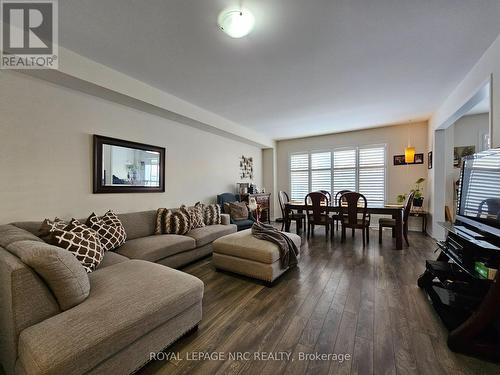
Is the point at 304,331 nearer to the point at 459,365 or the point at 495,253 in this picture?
the point at 459,365

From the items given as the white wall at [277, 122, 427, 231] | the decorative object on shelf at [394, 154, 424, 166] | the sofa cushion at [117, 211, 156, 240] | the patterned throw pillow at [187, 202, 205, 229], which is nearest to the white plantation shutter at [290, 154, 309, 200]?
the white wall at [277, 122, 427, 231]

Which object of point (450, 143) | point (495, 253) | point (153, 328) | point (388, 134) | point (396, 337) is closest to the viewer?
point (153, 328)

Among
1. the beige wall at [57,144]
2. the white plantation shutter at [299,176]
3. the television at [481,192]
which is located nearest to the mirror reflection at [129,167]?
the beige wall at [57,144]

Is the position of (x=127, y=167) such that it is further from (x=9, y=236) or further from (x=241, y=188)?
(x=241, y=188)

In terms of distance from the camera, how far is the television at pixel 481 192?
1.68m

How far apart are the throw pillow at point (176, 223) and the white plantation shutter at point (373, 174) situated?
466 cm

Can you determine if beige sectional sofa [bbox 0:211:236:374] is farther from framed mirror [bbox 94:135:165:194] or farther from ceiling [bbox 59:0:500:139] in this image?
ceiling [bbox 59:0:500:139]

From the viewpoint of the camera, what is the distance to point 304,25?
6.25ft

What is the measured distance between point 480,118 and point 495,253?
16.2 ft

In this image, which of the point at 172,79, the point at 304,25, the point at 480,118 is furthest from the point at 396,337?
the point at 480,118

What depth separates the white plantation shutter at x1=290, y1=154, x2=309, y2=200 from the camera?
6.52 metres

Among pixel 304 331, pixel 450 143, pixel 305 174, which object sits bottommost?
pixel 304 331

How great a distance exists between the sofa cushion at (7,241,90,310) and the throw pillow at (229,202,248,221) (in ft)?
10.7

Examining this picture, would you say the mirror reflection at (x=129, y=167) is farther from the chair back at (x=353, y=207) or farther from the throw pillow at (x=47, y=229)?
the chair back at (x=353, y=207)
